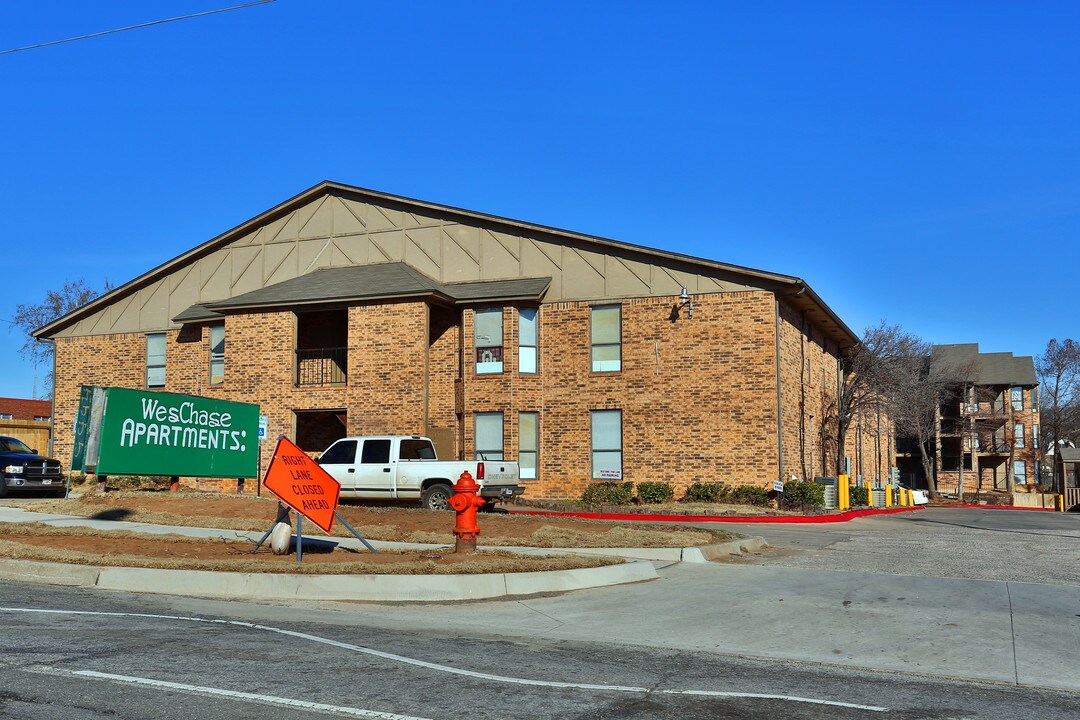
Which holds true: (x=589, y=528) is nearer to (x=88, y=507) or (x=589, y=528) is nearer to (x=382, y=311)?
(x=88, y=507)

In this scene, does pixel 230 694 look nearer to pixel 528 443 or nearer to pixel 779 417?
pixel 779 417

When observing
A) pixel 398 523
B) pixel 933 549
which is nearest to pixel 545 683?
pixel 398 523

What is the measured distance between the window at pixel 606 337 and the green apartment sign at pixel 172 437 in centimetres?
1087

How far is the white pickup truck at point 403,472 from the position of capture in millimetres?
20609

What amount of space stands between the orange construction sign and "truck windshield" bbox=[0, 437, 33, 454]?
1616 cm

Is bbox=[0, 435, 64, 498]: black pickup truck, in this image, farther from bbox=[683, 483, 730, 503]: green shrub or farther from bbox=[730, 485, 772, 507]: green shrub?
bbox=[730, 485, 772, 507]: green shrub

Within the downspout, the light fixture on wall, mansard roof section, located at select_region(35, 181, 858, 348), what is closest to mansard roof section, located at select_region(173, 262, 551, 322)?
mansard roof section, located at select_region(35, 181, 858, 348)

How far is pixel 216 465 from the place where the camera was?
18484 millimetres

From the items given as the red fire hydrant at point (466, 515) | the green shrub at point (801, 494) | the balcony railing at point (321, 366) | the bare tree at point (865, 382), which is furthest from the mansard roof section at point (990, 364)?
the red fire hydrant at point (466, 515)

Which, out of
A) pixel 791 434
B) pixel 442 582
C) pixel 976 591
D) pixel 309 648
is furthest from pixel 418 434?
pixel 309 648

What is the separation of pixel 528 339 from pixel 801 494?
28.5 ft

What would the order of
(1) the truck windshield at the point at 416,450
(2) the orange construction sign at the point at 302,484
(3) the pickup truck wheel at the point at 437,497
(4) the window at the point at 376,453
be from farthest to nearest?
(1) the truck windshield at the point at 416,450, (4) the window at the point at 376,453, (3) the pickup truck wheel at the point at 437,497, (2) the orange construction sign at the point at 302,484

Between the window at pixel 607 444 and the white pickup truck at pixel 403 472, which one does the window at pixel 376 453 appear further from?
the window at pixel 607 444

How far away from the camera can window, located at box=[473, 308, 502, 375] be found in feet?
91.8
